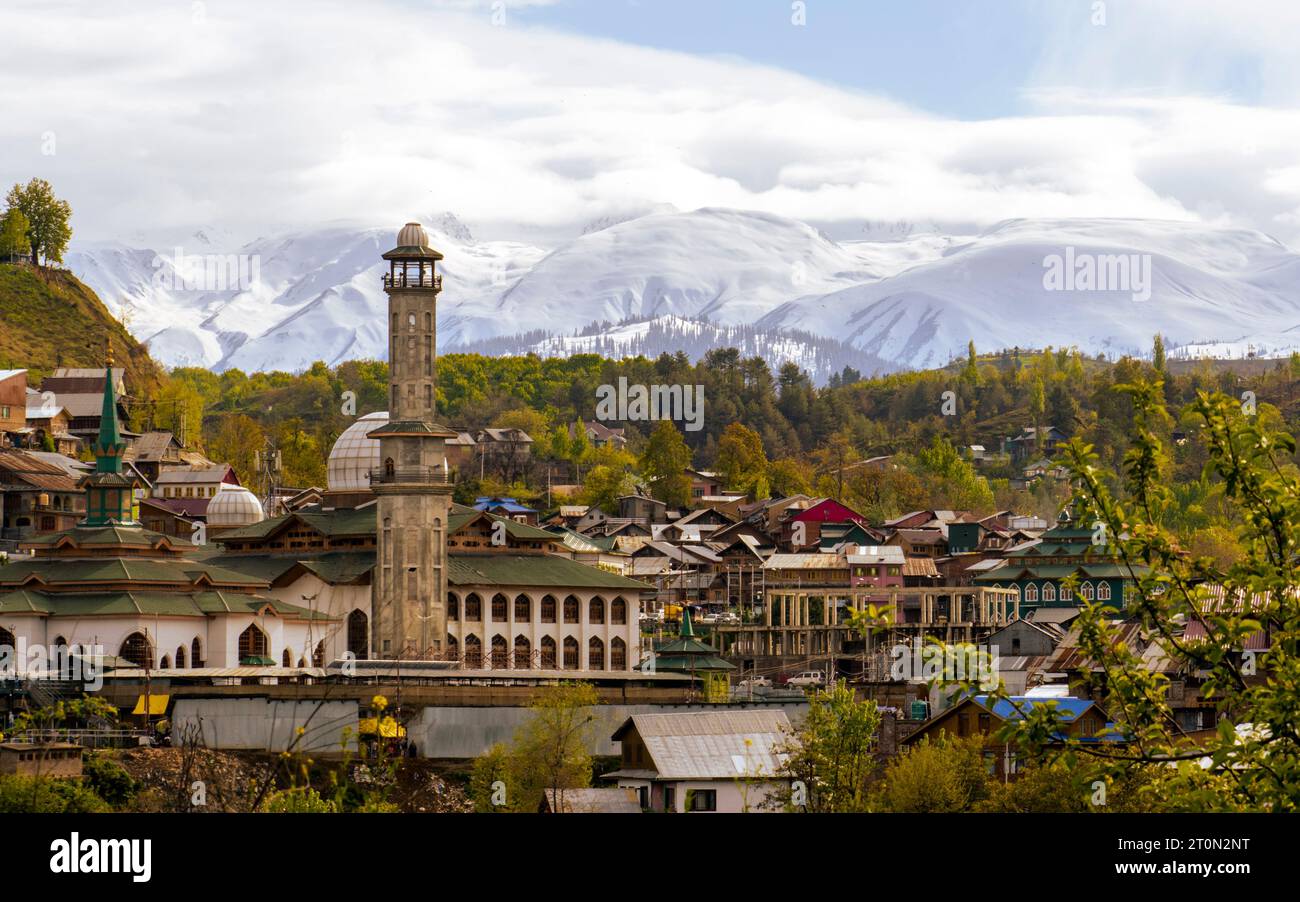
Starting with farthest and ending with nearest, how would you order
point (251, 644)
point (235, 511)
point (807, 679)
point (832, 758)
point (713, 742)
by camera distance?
1. point (235, 511)
2. point (807, 679)
3. point (251, 644)
4. point (713, 742)
5. point (832, 758)

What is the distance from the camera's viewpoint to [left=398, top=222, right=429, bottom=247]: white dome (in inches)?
3942

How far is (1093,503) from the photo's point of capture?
23766 millimetres

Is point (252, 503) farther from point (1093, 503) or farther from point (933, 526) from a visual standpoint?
point (1093, 503)

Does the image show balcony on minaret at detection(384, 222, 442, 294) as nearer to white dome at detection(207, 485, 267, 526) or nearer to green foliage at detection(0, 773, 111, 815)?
white dome at detection(207, 485, 267, 526)

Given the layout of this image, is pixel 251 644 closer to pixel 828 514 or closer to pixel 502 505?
pixel 828 514

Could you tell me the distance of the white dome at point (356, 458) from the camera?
109125 mm

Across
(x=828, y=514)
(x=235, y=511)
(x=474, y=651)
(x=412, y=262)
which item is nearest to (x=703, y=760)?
(x=474, y=651)

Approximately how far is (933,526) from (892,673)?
6489 cm

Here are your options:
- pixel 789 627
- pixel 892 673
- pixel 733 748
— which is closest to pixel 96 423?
pixel 789 627

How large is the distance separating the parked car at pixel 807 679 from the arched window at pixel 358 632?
18.7 m

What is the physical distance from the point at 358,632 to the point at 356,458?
40.9 ft

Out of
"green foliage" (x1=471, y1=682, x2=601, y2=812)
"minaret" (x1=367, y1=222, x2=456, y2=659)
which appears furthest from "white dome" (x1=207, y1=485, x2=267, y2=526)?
"green foliage" (x1=471, y1=682, x2=601, y2=812)

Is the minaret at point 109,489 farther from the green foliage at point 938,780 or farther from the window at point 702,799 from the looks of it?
the green foliage at point 938,780

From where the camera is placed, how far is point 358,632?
327 ft
